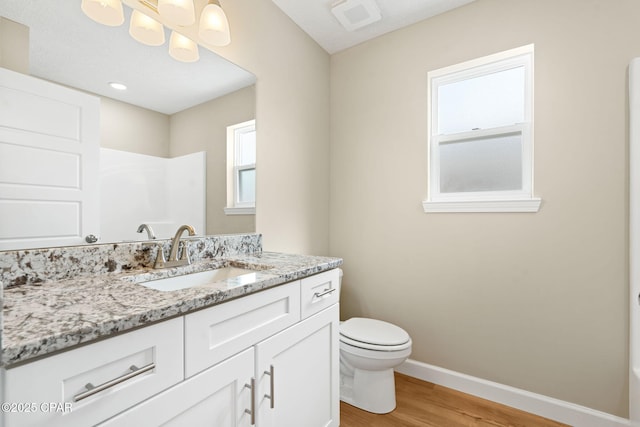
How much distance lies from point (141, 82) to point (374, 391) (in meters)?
2.00

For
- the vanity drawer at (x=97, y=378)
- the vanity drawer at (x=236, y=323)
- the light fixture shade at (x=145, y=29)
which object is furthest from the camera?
the light fixture shade at (x=145, y=29)

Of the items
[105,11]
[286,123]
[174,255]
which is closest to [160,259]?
Answer: [174,255]

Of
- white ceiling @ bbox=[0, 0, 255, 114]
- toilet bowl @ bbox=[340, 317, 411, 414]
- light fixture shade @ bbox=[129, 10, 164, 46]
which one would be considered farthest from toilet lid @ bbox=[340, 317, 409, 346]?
light fixture shade @ bbox=[129, 10, 164, 46]

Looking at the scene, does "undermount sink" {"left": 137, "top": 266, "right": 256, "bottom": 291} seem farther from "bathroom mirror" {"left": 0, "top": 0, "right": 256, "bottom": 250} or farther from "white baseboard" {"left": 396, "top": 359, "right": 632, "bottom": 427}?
"white baseboard" {"left": 396, "top": 359, "right": 632, "bottom": 427}

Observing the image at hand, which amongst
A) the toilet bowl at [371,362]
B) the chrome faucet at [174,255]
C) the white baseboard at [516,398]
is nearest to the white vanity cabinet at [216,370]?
the toilet bowl at [371,362]

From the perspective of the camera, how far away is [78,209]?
103cm

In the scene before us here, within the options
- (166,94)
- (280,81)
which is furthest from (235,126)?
(280,81)

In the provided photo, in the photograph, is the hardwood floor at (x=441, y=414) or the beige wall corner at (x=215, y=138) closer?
the beige wall corner at (x=215, y=138)

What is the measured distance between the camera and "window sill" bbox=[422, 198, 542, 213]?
1653 mm

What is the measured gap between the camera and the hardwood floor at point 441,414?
1.58 m

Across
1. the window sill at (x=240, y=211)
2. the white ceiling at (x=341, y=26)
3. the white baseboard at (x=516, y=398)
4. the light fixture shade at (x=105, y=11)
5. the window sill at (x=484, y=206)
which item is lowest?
the white baseboard at (x=516, y=398)

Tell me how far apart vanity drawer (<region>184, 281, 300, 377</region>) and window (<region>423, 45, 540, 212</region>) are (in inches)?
51.8

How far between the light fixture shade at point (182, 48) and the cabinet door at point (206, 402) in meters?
1.35

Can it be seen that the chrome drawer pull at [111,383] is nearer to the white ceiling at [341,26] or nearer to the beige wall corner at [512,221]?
the beige wall corner at [512,221]
